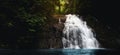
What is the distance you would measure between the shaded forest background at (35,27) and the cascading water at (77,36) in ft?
1.85

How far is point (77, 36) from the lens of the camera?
39.9m

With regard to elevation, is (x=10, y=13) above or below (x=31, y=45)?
above

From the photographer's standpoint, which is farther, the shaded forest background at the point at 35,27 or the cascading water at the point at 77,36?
the cascading water at the point at 77,36

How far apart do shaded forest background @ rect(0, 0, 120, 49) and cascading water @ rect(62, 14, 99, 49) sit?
1.85 ft

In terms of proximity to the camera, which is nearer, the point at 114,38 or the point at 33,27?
the point at 33,27

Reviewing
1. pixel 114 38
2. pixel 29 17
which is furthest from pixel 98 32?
pixel 29 17

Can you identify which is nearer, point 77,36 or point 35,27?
point 35,27

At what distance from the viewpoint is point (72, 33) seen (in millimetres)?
39969

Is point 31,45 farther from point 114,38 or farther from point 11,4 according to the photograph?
point 114,38

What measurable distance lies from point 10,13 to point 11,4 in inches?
35.8

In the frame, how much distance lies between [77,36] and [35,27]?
438 centimetres

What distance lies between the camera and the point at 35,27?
38.5 m

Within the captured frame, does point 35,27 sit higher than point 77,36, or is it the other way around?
point 35,27

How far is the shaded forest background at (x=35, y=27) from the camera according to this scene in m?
38.3
